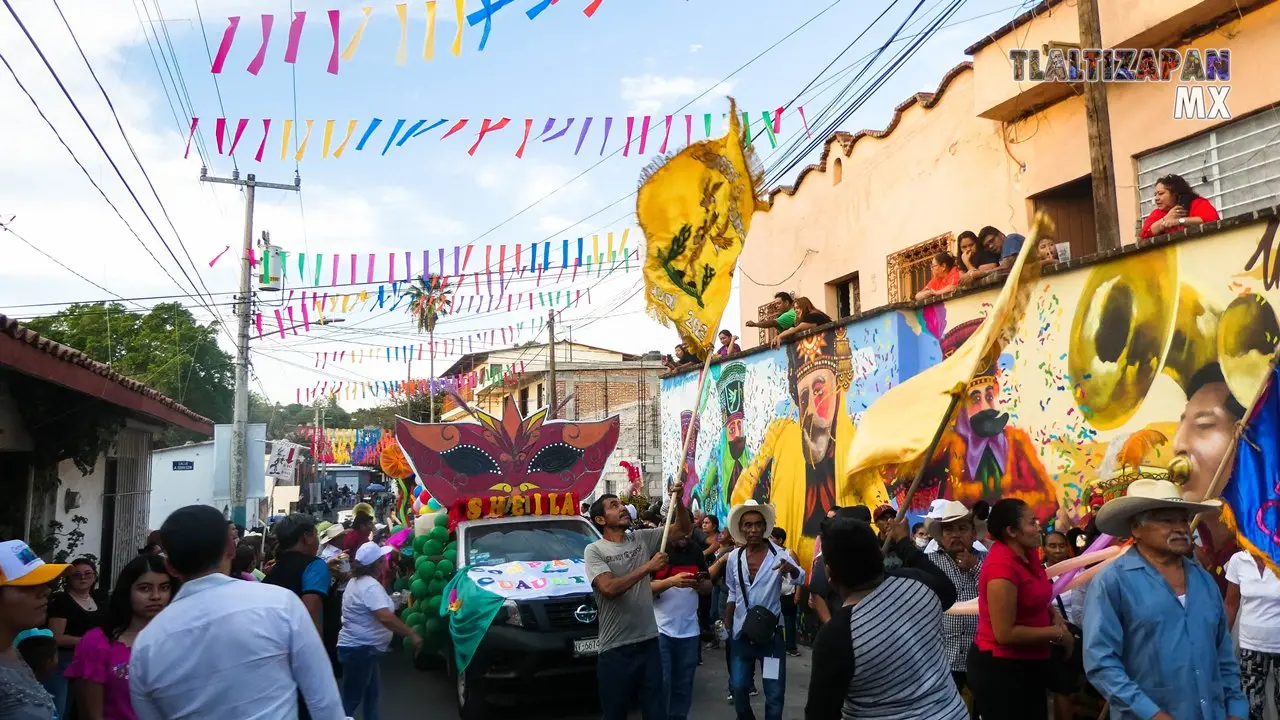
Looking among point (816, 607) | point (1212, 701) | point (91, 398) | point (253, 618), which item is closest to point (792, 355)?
point (816, 607)

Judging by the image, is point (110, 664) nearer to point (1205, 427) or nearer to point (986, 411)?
point (1205, 427)

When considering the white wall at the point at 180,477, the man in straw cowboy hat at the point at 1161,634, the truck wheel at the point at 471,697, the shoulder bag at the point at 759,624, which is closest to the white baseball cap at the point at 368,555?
the truck wheel at the point at 471,697

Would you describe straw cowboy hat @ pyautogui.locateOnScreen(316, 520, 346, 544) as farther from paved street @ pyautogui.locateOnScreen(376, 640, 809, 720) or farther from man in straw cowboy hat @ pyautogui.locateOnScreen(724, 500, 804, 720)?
man in straw cowboy hat @ pyautogui.locateOnScreen(724, 500, 804, 720)

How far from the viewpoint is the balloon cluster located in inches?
358

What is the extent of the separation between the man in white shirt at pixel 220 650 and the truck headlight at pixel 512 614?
16.0ft

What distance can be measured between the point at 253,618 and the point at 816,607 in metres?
3.57

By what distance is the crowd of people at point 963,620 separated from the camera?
3.16 meters

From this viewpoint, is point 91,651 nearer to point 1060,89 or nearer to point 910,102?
point 1060,89

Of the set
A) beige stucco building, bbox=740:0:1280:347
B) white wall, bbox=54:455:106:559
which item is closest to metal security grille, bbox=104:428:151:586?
white wall, bbox=54:455:106:559

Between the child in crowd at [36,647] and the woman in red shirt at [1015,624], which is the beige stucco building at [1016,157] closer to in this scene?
the woman in red shirt at [1015,624]

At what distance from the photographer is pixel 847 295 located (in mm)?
16609

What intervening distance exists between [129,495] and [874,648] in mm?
15586

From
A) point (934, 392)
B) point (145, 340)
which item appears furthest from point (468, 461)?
point (145, 340)

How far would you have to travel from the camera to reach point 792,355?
13.0 metres
